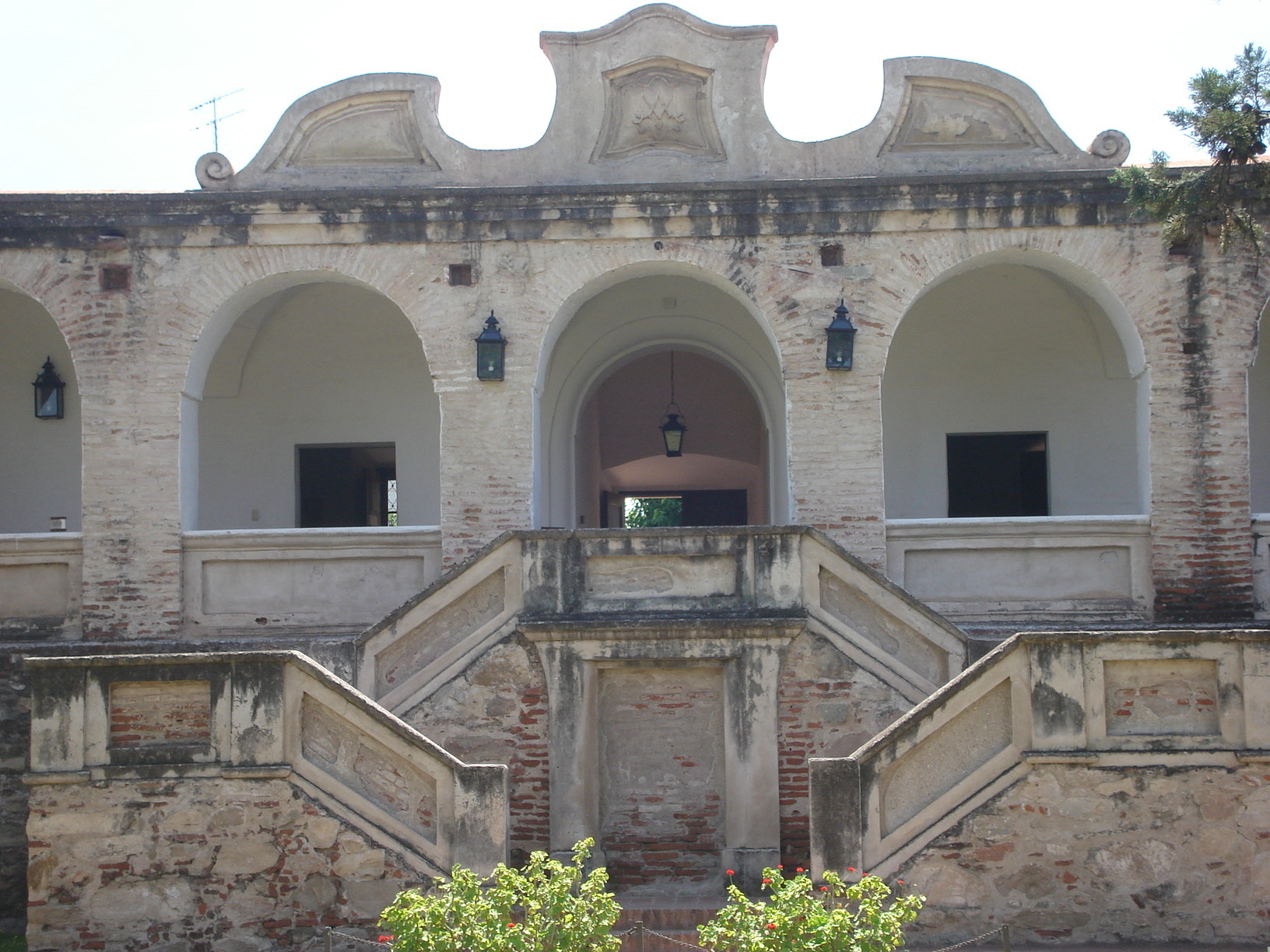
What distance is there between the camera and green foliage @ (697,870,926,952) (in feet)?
17.5

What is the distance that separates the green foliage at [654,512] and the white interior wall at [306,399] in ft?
75.9

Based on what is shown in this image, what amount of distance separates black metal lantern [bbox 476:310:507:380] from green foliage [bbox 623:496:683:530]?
83.8 feet

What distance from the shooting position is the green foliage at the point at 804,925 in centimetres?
534

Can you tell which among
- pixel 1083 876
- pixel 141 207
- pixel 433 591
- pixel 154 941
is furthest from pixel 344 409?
pixel 1083 876

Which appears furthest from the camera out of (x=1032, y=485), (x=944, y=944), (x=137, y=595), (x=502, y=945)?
(x=1032, y=485)

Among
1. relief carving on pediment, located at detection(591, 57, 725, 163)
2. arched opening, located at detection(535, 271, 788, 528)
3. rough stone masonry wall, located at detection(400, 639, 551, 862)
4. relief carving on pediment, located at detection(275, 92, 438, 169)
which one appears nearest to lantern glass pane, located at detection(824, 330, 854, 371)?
arched opening, located at detection(535, 271, 788, 528)

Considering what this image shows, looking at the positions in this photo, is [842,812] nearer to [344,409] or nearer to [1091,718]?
[1091,718]

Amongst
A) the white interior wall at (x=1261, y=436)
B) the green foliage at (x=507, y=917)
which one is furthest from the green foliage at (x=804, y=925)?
the white interior wall at (x=1261, y=436)

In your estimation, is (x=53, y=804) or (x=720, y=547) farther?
(x=720, y=547)

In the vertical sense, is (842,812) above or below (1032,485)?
below

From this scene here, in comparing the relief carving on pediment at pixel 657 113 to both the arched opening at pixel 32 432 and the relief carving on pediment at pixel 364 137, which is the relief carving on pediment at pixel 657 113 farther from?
the arched opening at pixel 32 432

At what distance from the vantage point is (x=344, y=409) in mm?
13430

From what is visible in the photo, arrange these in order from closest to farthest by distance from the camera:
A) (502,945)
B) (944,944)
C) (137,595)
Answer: (502,945) < (944,944) < (137,595)

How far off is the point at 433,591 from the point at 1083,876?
15.3ft
